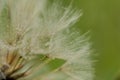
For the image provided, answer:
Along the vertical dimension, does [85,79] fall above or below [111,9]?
below

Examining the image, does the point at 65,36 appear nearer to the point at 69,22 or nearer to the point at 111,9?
the point at 69,22

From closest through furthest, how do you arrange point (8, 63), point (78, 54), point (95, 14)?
1. point (8, 63)
2. point (78, 54)
3. point (95, 14)

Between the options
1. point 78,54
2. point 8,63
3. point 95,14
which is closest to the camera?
point 8,63

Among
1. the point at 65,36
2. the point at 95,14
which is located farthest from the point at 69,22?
the point at 95,14

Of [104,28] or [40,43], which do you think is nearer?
[40,43]

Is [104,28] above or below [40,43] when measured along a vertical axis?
above
